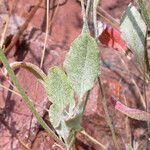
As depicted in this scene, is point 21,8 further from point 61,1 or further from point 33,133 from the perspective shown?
point 33,133

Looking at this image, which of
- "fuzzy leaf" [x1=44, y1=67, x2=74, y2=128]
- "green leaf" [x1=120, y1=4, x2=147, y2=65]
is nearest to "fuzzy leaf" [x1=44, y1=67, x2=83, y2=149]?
"fuzzy leaf" [x1=44, y1=67, x2=74, y2=128]

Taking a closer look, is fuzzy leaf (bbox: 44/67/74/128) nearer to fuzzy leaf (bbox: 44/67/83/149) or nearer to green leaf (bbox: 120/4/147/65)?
fuzzy leaf (bbox: 44/67/83/149)

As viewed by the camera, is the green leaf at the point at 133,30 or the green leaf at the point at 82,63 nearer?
the green leaf at the point at 82,63

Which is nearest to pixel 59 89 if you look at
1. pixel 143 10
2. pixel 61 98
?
pixel 61 98

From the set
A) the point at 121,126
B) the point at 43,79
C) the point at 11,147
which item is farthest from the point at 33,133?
the point at 43,79

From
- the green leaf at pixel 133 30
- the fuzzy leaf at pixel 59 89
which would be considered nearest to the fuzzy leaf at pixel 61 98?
the fuzzy leaf at pixel 59 89

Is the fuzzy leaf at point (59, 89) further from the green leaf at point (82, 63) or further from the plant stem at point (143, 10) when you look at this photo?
the plant stem at point (143, 10)

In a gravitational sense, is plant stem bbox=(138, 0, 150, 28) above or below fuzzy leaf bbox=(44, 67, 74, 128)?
above
